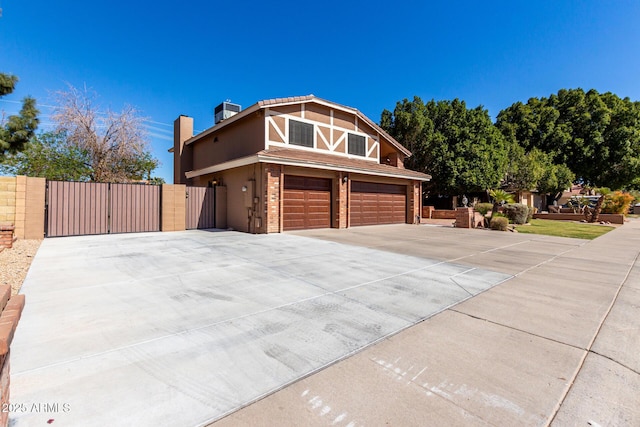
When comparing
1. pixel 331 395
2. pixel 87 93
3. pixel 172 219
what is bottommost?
pixel 331 395

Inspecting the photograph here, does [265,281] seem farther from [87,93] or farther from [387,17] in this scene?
[87,93]

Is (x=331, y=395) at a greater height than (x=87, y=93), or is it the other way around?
(x=87, y=93)

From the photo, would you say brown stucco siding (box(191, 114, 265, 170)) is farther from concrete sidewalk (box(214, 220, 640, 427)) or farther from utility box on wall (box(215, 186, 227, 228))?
concrete sidewalk (box(214, 220, 640, 427))

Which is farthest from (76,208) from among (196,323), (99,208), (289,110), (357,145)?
(357,145)

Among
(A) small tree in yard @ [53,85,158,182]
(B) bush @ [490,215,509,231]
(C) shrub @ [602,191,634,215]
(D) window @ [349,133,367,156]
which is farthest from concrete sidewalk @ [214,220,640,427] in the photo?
(C) shrub @ [602,191,634,215]

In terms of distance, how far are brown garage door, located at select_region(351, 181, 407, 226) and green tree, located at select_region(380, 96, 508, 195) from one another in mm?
9191

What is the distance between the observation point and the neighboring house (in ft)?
40.5

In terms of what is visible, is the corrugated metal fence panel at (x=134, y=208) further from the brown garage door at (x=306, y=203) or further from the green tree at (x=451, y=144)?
the green tree at (x=451, y=144)

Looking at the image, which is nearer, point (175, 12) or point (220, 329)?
point (220, 329)

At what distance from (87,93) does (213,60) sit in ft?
29.0

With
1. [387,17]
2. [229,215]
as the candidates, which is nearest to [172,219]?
[229,215]

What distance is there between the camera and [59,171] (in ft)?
71.5

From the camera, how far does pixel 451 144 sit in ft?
84.2

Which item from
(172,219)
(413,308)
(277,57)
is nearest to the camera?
(413,308)
